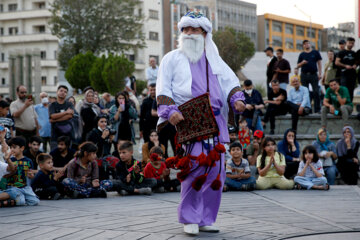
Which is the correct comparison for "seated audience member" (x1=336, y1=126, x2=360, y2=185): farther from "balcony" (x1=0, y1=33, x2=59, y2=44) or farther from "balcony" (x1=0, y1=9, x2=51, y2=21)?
"balcony" (x1=0, y1=9, x2=51, y2=21)

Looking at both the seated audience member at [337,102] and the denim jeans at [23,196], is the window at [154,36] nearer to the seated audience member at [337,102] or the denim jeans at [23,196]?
the seated audience member at [337,102]

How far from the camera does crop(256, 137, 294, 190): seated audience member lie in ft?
29.6

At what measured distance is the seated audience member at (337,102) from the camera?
12.8 meters

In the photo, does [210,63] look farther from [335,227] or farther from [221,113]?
[335,227]

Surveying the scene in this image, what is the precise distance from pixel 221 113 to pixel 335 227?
4.75ft

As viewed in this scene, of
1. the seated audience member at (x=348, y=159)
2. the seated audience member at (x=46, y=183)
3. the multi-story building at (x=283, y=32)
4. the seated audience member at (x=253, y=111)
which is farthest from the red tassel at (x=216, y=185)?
the multi-story building at (x=283, y=32)

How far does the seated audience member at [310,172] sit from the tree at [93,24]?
34459 millimetres

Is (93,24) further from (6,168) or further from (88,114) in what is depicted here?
(6,168)

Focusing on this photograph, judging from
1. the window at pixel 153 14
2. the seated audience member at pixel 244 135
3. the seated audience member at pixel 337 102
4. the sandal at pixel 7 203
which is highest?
the window at pixel 153 14

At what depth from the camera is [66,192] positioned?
8148 millimetres

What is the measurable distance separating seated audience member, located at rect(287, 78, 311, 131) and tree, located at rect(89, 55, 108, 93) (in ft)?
66.6

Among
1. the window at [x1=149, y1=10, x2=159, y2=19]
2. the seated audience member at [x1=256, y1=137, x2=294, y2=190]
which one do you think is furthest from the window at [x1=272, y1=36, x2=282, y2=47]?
the seated audience member at [x1=256, y1=137, x2=294, y2=190]

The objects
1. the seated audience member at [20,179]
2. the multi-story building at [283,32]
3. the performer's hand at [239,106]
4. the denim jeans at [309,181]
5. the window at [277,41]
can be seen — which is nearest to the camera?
the performer's hand at [239,106]

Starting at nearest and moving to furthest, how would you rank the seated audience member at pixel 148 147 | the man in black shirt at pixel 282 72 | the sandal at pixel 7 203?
1. the sandal at pixel 7 203
2. the seated audience member at pixel 148 147
3. the man in black shirt at pixel 282 72
